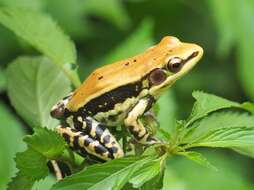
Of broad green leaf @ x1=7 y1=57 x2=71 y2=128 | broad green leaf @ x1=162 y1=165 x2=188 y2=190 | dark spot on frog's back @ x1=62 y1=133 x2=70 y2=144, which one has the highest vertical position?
broad green leaf @ x1=7 y1=57 x2=71 y2=128

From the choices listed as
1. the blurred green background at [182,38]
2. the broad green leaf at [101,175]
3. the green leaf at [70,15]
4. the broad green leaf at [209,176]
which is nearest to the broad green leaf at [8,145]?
the blurred green background at [182,38]

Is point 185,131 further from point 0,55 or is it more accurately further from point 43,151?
point 0,55

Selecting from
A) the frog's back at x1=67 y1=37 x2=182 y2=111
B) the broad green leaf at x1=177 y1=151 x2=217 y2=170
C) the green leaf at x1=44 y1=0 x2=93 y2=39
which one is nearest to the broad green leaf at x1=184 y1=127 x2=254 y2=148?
the broad green leaf at x1=177 y1=151 x2=217 y2=170

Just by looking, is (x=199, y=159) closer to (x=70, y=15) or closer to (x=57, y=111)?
(x=57, y=111)

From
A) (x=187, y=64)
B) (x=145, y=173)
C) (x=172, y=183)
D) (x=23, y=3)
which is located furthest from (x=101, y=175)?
(x=23, y=3)

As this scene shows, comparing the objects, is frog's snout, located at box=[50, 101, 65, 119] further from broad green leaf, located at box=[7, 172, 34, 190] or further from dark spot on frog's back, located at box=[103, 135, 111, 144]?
broad green leaf, located at box=[7, 172, 34, 190]

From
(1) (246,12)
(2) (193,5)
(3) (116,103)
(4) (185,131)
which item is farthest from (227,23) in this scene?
(4) (185,131)
